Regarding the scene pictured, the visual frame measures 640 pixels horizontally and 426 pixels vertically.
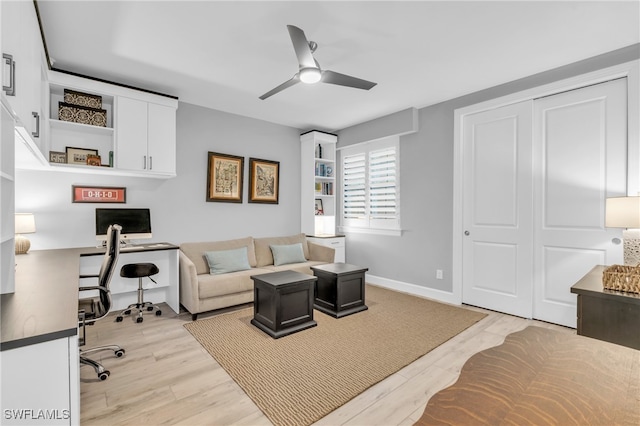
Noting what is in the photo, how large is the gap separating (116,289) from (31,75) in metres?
2.35

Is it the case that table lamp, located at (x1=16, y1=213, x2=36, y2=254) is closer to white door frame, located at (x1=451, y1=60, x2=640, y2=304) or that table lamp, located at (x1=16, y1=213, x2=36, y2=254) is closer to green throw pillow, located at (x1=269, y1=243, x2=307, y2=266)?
green throw pillow, located at (x1=269, y1=243, x2=307, y2=266)

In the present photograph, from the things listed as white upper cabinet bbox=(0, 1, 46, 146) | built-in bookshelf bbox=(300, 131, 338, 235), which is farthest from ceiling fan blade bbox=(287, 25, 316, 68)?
built-in bookshelf bbox=(300, 131, 338, 235)

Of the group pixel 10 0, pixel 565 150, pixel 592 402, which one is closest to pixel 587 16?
pixel 565 150

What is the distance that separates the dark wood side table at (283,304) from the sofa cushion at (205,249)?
3.47 ft

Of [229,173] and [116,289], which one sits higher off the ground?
[229,173]

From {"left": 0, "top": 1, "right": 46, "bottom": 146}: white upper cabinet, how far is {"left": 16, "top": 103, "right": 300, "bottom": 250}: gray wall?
1.38 metres

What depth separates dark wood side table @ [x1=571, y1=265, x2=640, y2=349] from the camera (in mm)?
1838

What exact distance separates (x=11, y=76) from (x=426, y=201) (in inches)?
166

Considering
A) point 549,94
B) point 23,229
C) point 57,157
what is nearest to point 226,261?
point 23,229

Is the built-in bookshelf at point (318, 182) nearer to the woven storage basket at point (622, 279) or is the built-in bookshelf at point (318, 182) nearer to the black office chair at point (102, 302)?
the black office chair at point (102, 302)

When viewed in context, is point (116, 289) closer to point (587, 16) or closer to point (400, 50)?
point (400, 50)

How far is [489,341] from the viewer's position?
285 cm

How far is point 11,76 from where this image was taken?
153cm

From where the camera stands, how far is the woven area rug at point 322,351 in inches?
79.4
